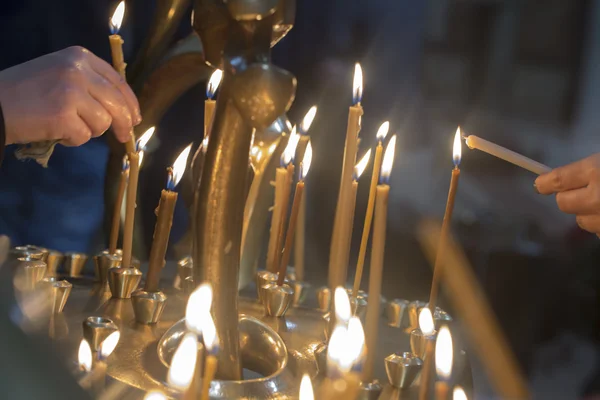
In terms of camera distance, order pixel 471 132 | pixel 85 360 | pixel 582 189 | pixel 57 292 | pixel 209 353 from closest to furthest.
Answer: pixel 209 353 < pixel 85 360 < pixel 57 292 < pixel 582 189 < pixel 471 132

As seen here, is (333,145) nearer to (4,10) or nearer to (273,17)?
(4,10)

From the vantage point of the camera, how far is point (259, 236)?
81cm

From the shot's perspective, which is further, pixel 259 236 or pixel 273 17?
pixel 259 236

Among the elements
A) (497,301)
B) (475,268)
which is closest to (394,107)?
(475,268)

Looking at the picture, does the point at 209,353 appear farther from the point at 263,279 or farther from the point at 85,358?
the point at 263,279

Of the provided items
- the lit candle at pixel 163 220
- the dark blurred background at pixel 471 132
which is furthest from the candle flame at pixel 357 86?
the dark blurred background at pixel 471 132

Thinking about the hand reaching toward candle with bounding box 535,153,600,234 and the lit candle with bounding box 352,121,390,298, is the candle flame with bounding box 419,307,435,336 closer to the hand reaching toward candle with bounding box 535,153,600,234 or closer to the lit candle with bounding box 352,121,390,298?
the lit candle with bounding box 352,121,390,298

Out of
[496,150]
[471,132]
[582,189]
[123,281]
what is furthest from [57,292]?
[471,132]

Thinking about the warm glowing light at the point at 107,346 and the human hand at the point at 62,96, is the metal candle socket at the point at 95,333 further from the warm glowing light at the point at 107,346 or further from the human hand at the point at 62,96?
the human hand at the point at 62,96

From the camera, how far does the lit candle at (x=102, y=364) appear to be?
1.37ft

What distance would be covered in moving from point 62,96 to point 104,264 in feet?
0.61

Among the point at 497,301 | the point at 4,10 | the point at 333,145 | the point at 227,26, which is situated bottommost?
the point at 497,301

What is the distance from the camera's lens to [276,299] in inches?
25.0

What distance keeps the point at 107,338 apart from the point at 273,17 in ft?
0.84
